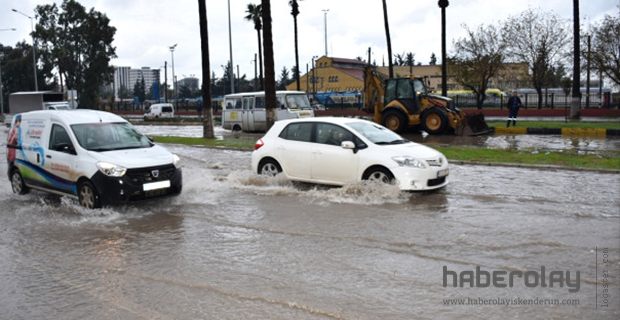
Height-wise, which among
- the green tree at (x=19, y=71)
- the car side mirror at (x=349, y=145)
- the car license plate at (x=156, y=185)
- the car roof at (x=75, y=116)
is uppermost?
the green tree at (x=19, y=71)

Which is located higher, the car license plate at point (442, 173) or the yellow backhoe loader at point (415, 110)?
the yellow backhoe loader at point (415, 110)

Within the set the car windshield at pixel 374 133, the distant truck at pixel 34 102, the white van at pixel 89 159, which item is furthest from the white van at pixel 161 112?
the car windshield at pixel 374 133

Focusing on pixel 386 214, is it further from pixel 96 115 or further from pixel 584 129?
pixel 584 129

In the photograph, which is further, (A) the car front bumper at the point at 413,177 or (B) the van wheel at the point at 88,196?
(A) the car front bumper at the point at 413,177

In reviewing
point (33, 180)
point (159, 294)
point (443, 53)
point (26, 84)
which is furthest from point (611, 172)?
point (26, 84)

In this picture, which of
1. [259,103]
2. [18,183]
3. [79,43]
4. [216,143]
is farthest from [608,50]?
[79,43]

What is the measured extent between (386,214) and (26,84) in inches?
3555

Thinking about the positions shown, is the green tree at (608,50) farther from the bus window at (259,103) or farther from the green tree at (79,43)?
the green tree at (79,43)

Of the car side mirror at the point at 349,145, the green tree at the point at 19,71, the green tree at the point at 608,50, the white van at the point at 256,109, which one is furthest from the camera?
the green tree at the point at 19,71

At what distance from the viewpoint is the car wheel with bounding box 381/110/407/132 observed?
2445 cm

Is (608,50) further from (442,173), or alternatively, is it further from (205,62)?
(442,173)

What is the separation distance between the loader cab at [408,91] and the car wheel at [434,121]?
1.80 feet

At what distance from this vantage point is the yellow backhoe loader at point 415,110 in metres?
23.8

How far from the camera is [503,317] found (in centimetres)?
510
